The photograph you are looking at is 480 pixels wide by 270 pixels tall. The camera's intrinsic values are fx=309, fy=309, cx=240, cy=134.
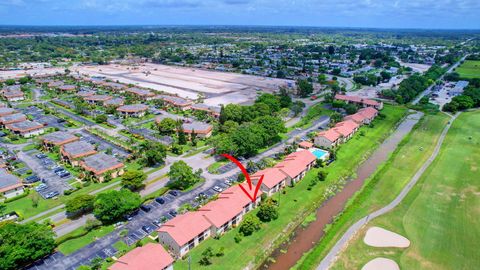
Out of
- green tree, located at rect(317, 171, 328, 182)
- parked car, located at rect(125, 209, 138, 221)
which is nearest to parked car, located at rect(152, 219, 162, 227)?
parked car, located at rect(125, 209, 138, 221)

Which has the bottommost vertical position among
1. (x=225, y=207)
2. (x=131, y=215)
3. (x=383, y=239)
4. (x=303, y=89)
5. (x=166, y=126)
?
(x=383, y=239)

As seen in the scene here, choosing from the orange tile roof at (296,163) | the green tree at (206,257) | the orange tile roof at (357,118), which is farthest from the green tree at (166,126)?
the orange tile roof at (357,118)

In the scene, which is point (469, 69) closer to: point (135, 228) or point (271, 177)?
point (271, 177)

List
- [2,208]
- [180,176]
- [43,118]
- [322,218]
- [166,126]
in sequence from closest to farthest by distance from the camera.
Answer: [322,218] → [2,208] → [180,176] → [166,126] → [43,118]

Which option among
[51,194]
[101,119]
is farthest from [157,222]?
[101,119]

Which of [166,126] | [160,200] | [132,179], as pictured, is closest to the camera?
[160,200]

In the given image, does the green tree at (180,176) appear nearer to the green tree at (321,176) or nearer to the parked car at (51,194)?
the parked car at (51,194)
